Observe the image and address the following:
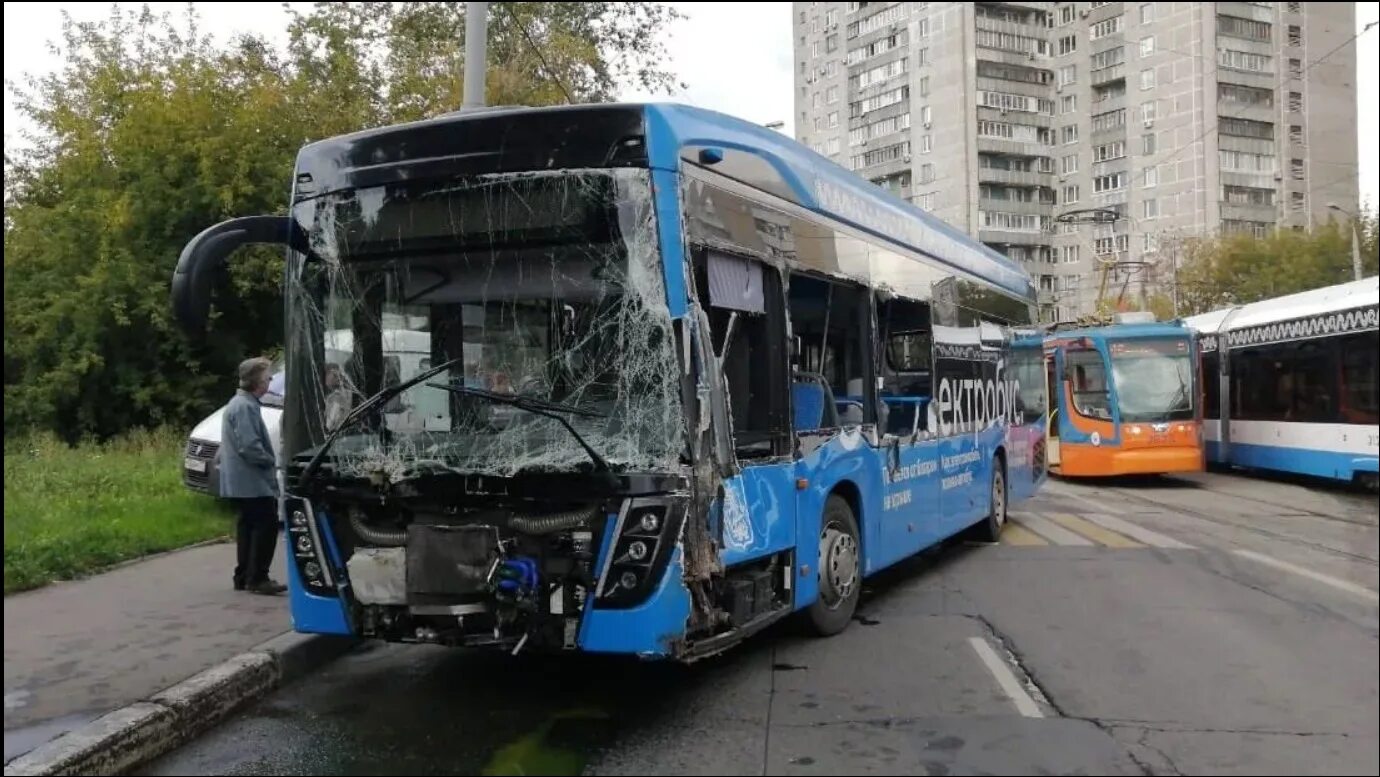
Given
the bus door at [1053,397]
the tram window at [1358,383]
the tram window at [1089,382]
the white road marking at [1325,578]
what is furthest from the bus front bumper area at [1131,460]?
the white road marking at [1325,578]

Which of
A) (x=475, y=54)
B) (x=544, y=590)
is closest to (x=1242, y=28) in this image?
(x=544, y=590)

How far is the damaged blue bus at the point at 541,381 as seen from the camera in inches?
178

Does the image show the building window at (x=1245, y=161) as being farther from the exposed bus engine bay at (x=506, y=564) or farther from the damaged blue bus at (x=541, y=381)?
the exposed bus engine bay at (x=506, y=564)

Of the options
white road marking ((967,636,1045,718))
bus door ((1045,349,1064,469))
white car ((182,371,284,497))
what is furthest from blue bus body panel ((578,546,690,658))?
bus door ((1045,349,1064,469))

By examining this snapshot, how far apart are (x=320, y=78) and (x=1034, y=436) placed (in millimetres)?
13489

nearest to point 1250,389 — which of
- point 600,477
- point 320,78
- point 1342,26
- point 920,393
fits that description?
point 920,393

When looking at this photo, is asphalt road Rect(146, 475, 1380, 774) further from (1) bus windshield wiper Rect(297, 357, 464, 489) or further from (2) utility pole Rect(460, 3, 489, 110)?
(2) utility pole Rect(460, 3, 489, 110)

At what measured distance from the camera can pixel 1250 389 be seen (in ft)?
41.6

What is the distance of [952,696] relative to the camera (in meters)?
5.17

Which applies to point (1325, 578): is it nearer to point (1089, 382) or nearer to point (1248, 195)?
point (1248, 195)

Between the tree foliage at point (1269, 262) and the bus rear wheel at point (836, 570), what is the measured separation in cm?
366

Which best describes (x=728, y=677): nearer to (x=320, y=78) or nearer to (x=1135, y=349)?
(x=1135, y=349)

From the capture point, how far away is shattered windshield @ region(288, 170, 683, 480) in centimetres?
455

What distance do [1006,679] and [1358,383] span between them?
6.30 metres
